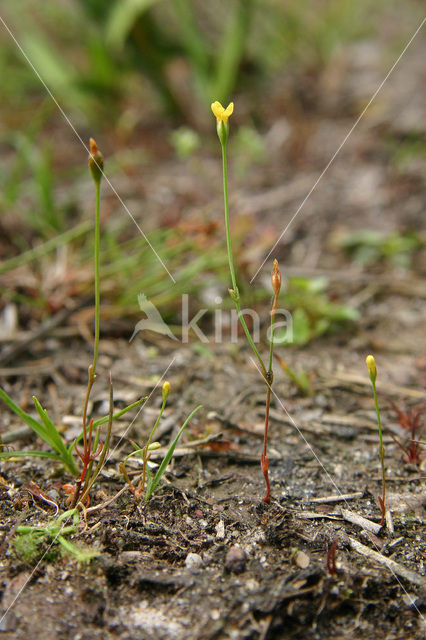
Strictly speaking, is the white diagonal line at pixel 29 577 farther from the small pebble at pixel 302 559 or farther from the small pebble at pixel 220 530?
the small pebble at pixel 302 559

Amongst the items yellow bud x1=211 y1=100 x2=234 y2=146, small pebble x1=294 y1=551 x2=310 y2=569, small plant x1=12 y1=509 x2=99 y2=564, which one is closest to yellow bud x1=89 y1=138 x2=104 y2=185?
yellow bud x1=211 y1=100 x2=234 y2=146

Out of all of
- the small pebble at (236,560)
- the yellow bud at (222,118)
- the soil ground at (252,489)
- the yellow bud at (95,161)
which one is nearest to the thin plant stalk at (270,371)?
the soil ground at (252,489)

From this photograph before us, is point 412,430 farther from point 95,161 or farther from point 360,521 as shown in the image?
point 95,161

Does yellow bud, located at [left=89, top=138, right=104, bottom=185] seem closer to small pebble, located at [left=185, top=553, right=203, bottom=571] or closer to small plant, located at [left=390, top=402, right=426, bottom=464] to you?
small pebble, located at [left=185, top=553, right=203, bottom=571]

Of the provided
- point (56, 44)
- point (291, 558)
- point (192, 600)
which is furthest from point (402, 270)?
point (56, 44)

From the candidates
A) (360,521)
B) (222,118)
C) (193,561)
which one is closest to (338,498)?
(360,521)

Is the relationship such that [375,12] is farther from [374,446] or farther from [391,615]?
[391,615]
